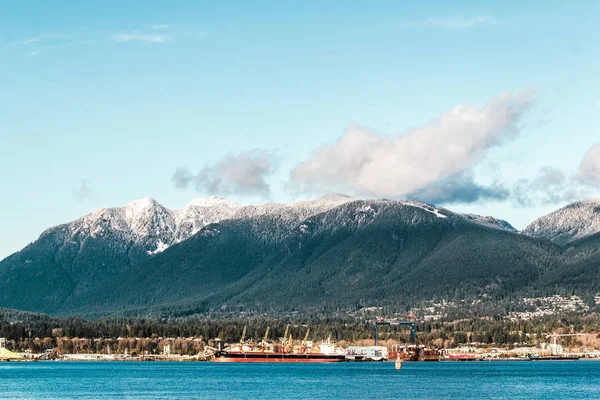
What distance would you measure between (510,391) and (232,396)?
138 ft

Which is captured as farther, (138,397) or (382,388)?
(382,388)

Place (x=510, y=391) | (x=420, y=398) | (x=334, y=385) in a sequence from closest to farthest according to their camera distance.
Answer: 1. (x=420, y=398)
2. (x=510, y=391)
3. (x=334, y=385)

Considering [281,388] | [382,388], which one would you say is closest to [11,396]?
[281,388]

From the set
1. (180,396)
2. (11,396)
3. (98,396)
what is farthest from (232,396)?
(11,396)

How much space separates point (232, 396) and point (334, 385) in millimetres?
29372

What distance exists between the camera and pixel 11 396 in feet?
552

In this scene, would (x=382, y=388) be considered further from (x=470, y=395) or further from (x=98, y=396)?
(x=98, y=396)

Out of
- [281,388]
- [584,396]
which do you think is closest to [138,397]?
[281,388]

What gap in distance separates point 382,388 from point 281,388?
15.8 meters

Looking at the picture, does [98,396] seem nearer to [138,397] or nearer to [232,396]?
[138,397]

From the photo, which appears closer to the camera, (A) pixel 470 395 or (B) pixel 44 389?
(A) pixel 470 395

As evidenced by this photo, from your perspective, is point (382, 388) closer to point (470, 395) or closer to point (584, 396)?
point (470, 395)

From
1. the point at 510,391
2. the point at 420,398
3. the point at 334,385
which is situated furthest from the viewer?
the point at 334,385

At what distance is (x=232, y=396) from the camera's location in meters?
172
